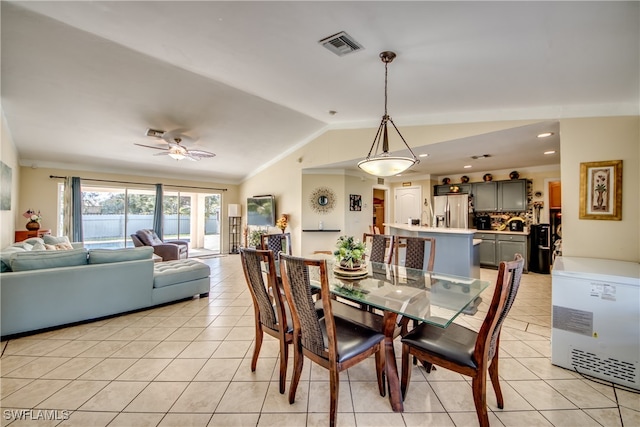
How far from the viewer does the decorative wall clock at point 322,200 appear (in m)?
5.61

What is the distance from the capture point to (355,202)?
19.1 feet

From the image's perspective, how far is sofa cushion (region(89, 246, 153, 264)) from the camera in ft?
9.93

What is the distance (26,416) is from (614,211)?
5.00 meters

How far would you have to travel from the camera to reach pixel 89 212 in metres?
6.42

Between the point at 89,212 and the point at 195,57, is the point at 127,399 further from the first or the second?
the point at 89,212

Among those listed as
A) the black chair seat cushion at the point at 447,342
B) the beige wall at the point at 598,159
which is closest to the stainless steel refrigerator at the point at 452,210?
the beige wall at the point at 598,159

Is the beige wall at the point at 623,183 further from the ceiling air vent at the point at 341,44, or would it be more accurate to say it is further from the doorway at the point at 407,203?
the doorway at the point at 407,203

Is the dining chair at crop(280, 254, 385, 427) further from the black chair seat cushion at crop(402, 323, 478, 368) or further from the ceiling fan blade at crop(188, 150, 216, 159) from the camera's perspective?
the ceiling fan blade at crop(188, 150, 216, 159)

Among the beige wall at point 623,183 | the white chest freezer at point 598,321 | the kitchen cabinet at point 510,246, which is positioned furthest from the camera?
the kitchen cabinet at point 510,246

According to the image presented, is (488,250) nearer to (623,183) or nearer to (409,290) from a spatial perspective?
(623,183)

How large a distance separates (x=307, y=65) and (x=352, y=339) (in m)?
2.49

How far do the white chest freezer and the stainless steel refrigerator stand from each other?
4045 millimetres

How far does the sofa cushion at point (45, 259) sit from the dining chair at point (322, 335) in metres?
2.81

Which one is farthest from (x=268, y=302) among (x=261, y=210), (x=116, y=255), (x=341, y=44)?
(x=261, y=210)
